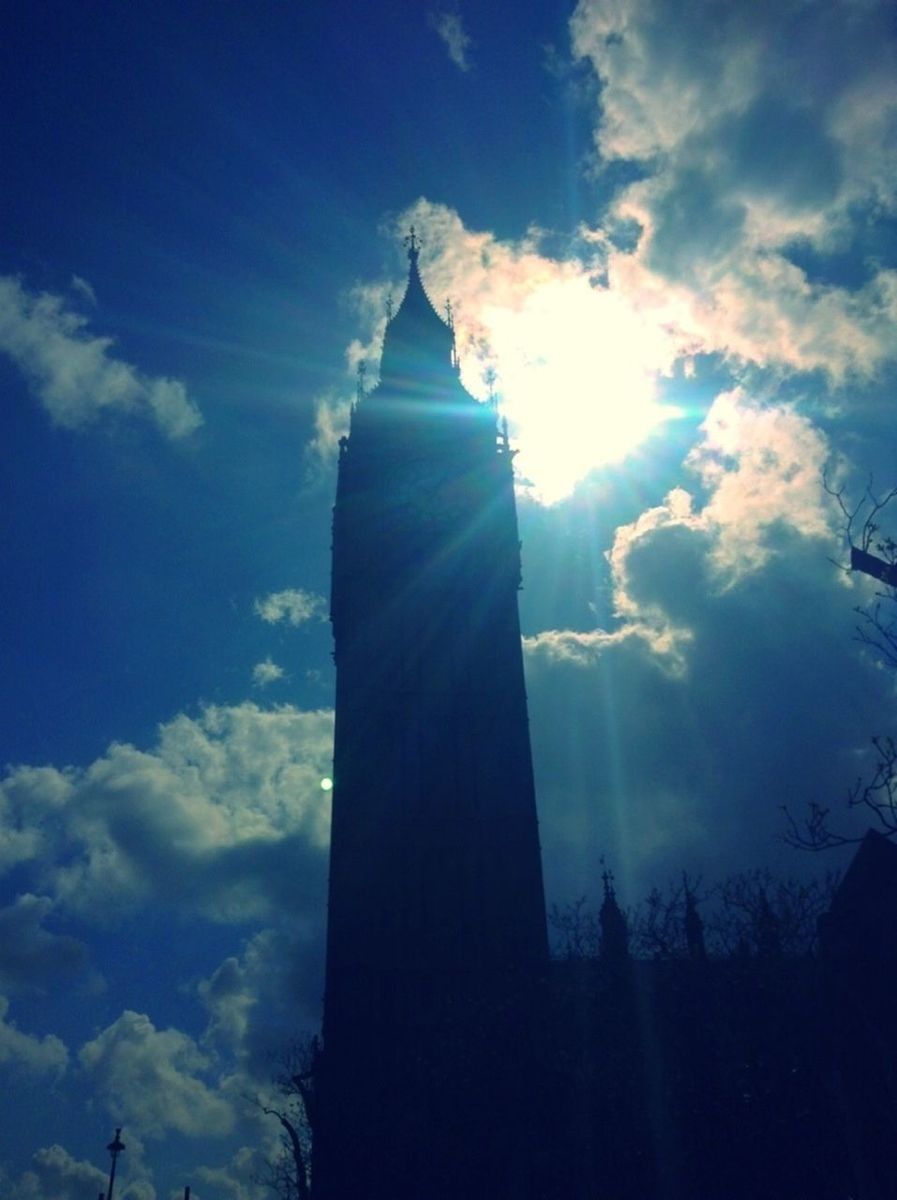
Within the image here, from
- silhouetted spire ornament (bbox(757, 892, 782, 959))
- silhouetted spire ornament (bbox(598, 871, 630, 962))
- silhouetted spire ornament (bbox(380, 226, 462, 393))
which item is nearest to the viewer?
silhouetted spire ornament (bbox(757, 892, 782, 959))

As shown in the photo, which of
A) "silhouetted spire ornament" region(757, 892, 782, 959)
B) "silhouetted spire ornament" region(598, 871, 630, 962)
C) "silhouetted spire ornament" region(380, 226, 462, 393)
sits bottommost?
"silhouetted spire ornament" region(757, 892, 782, 959)

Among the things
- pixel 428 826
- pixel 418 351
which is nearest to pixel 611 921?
pixel 428 826

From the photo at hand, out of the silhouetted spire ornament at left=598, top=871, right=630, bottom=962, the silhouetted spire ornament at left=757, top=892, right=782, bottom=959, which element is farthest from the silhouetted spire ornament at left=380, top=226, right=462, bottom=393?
the silhouetted spire ornament at left=757, top=892, right=782, bottom=959

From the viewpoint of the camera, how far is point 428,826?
2002 inches

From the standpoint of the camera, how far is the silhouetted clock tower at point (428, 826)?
116ft

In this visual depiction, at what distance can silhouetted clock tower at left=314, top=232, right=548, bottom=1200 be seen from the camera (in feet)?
116

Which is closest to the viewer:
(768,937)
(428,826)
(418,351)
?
(768,937)

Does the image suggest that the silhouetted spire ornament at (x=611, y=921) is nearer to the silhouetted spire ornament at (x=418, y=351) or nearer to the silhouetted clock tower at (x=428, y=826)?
the silhouetted clock tower at (x=428, y=826)

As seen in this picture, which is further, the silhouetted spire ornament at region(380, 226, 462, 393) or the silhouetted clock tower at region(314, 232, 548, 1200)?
the silhouetted spire ornament at region(380, 226, 462, 393)

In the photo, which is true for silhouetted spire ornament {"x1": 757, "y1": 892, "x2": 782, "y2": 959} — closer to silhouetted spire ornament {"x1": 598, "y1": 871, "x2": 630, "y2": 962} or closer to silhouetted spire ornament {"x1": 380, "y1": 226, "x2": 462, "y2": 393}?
silhouetted spire ornament {"x1": 598, "y1": 871, "x2": 630, "y2": 962}

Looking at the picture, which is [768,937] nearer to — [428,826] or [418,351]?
[428,826]

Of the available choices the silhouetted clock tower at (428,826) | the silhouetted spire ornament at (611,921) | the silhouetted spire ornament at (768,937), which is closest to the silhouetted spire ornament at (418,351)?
the silhouetted clock tower at (428,826)

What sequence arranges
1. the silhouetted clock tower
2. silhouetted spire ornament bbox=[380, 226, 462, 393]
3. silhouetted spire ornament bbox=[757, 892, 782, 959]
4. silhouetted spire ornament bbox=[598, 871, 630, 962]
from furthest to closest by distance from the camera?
silhouetted spire ornament bbox=[380, 226, 462, 393] < silhouetted spire ornament bbox=[598, 871, 630, 962] < the silhouetted clock tower < silhouetted spire ornament bbox=[757, 892, 782, 959]

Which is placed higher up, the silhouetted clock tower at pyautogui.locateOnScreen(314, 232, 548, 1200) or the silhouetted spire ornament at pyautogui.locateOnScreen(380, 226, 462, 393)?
the silhouetted spire ornament at pyautogui.locateOnScreen(380, 226, 462, 393)
